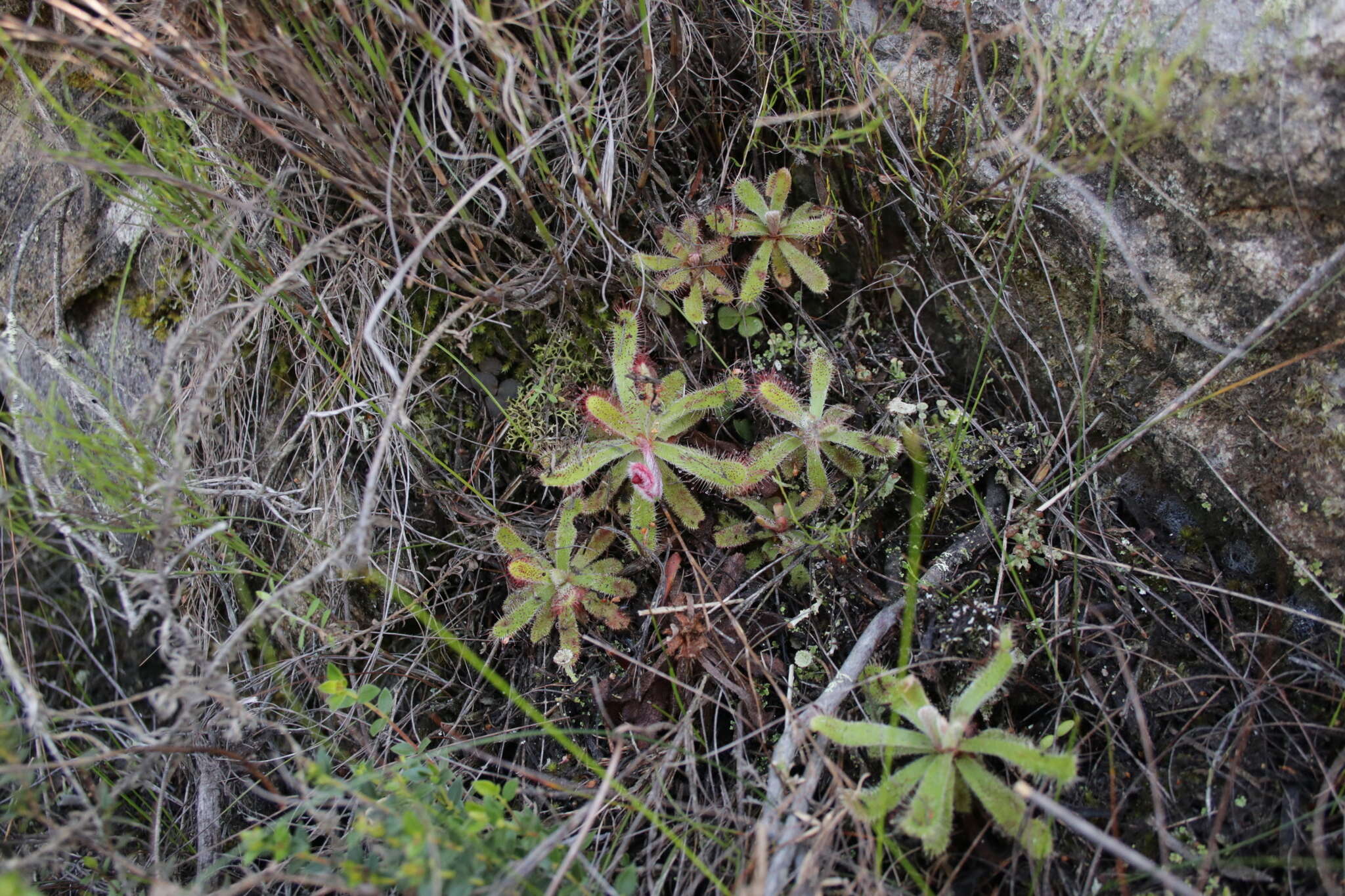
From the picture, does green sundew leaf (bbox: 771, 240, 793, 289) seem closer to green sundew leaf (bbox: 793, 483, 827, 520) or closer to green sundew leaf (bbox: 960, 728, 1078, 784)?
green sundew leaf (bbox: 793, 483, 827, 520)

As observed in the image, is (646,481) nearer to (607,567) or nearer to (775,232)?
(607,567)

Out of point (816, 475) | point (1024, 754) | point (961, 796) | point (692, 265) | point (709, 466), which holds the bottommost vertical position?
point (961, 796)

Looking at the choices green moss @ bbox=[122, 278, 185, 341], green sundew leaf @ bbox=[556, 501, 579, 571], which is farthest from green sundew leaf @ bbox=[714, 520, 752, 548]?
green moss @ bbox=[122, 278, 185, 341]

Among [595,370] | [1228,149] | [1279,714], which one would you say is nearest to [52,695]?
[595,370]

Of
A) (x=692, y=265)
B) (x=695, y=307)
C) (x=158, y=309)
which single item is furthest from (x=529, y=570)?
(x=158, y=309)

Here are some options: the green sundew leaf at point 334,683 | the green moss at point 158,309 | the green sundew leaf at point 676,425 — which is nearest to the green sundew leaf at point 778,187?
the green sundew leaf at point 676,425

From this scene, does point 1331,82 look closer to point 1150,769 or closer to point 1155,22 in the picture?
point 1155,22
